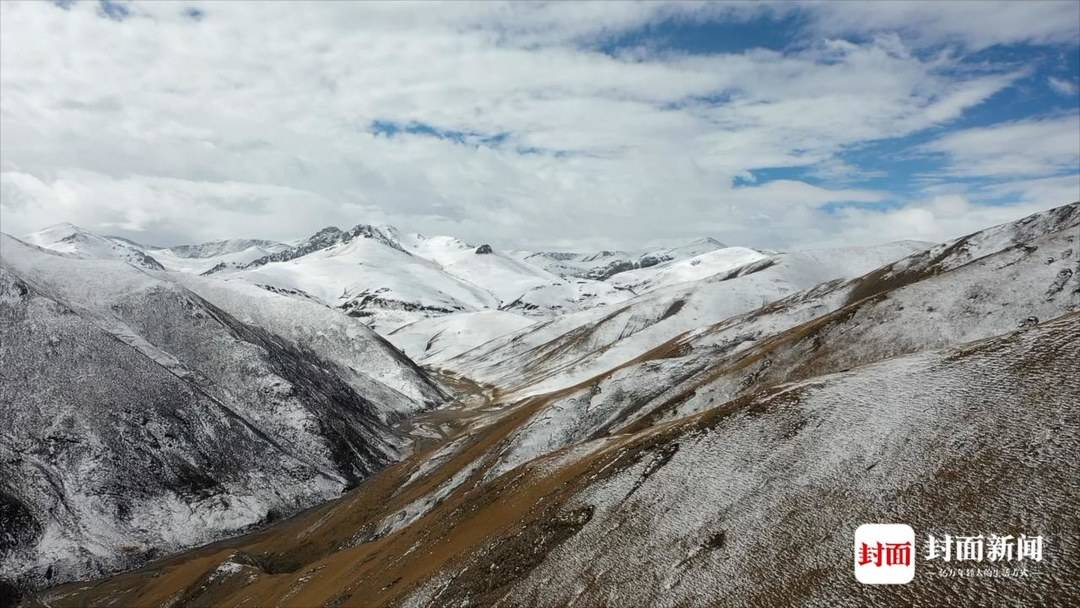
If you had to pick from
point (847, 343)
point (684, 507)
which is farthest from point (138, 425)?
point (847, 343)

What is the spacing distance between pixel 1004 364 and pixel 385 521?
5603 centimetres

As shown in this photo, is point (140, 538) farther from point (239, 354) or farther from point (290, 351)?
point (290, 351)

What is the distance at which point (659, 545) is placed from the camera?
32156 millimetres

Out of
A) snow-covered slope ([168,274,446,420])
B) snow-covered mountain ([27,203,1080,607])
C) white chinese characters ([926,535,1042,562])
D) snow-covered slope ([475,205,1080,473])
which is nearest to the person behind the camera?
white chinese characters ([926,535,1042,562])

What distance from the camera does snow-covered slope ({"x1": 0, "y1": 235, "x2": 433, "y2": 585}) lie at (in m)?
78.5

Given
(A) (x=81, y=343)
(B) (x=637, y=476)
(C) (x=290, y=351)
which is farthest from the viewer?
(C) (x=290, y=351)

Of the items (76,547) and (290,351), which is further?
(290,351)

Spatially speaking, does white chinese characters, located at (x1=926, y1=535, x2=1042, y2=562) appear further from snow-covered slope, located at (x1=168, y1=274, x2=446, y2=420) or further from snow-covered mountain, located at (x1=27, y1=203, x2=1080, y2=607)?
snow-covered slope, located at (x1=168, y1=274, x2=446, y2=420)

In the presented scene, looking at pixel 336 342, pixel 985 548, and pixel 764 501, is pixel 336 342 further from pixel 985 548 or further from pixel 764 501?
pixel 985 548

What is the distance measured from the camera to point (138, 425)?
92.3 metres

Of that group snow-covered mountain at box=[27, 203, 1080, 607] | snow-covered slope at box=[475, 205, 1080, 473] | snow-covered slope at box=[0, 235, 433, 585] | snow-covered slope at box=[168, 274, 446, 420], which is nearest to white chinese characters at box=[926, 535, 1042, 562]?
snow-covered mountain at box=[27, 203, 1080, 607]

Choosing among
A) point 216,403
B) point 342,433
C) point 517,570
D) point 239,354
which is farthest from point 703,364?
point 239,354

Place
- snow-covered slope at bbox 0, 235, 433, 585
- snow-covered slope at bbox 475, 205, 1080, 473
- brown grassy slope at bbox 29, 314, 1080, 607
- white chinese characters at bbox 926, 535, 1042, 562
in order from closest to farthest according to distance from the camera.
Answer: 1. white chinese characters at bbox 926, 535, 1042, 562
2. brown grassy slope at bbox 29, 314, 1080, 607
3. snow-covered slope at bbox 475, 205, 1080, 473
4. snow-covered slope at bbox 0, 235, 433, 585

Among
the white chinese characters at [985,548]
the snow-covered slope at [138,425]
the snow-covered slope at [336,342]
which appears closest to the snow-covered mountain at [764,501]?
the white chinese characters at [985,548]
